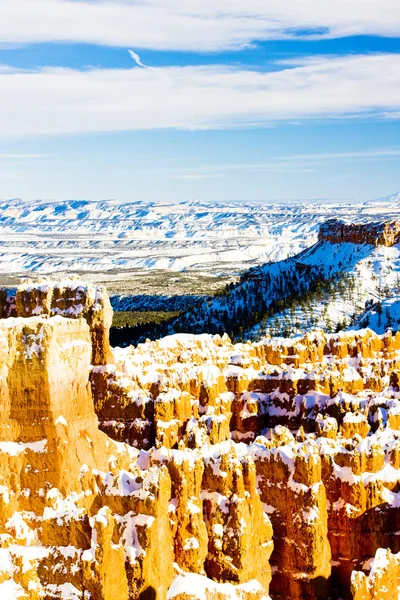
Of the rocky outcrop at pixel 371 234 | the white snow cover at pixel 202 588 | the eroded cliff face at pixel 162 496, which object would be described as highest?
the rocky outcrop at pixel 371 234

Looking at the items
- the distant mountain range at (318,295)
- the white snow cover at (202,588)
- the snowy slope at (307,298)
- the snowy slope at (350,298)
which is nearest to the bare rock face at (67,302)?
the white snow cover at (202,588)

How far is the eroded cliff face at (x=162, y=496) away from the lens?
2073 centimetres

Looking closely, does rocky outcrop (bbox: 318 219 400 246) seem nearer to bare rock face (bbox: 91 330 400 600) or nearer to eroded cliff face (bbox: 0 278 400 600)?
bare rock face (bbox: 91 330 400 600)

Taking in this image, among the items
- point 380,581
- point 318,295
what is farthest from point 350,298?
point 380,581

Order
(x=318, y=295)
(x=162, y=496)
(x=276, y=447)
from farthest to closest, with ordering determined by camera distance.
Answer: (x=318, y=295)
(x=276, y=447)
(x=162, y=496)

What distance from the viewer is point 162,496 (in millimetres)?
22188

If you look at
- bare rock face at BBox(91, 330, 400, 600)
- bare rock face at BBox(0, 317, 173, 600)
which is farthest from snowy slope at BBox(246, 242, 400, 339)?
bare rock face at BBox(0, 317, 173, 600)

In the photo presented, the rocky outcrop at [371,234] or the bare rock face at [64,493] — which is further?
the rocky outcrop at [371,234]

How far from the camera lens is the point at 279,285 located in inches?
6417

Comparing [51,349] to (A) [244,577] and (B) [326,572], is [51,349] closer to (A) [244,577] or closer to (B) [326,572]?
(A) [244,577]

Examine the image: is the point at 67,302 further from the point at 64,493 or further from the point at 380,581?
the point at 380,581

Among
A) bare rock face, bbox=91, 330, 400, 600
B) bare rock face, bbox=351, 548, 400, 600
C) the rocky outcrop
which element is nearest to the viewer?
bare rock face, bbox=351, 548, 400, 600

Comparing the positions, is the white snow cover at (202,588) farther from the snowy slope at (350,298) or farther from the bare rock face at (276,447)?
the snowy slope at (350,298)

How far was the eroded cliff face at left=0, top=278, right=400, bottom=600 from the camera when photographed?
2073cm
